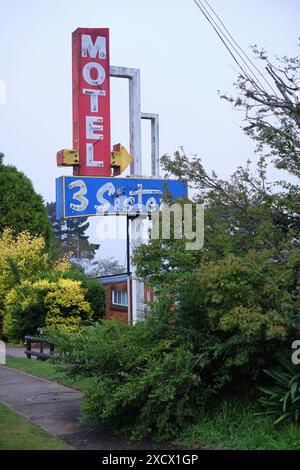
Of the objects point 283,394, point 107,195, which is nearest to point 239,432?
point 283,394

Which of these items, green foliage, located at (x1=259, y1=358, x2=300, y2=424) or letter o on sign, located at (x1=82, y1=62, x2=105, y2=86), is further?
letter o on sign, located at (x1=82, y1=62, x2=105, y2=86)

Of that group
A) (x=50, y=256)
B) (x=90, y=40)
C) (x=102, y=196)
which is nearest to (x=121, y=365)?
(x=102, y=196)

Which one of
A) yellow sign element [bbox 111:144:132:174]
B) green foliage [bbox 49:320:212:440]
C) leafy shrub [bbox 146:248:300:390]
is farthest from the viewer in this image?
yellow sign element [bbox 111:144:132:174]

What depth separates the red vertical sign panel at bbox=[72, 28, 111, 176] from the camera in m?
15.2

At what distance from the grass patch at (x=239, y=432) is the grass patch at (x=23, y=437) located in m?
1.47

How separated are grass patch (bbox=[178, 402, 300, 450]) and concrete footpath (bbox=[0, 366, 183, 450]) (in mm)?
362

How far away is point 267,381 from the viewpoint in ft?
26.7

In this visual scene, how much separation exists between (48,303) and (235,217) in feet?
44.1

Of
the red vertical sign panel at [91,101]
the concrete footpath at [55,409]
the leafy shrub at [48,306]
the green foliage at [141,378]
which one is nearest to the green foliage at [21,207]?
the leafy shrub at [48,306]

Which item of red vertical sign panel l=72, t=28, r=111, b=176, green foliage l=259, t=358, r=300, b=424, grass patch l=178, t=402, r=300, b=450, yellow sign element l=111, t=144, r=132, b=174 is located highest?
red vertical sign panel l=72, t=28, r=111, b=176

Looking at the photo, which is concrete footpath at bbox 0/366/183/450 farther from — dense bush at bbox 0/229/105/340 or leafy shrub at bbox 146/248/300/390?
dense bush at bbox 0/229/105/340

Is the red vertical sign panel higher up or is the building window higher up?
the red vertical sign panel

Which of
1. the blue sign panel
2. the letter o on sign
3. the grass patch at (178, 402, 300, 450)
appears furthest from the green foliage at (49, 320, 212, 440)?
the letter o on sign
